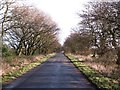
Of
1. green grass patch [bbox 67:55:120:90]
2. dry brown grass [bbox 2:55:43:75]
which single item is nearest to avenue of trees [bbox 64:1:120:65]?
green grass patch [bbox 67:55:120:90]

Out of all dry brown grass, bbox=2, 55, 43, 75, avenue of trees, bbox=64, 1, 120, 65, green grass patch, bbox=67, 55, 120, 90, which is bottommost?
green grass patch, bbox=67, 55, 120, 90

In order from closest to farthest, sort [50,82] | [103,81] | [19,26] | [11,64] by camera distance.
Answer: [103,81] → [50,82] → [11,64] → [19,26]

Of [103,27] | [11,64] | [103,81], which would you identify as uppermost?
[103,27]

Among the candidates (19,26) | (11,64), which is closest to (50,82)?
(11,64)

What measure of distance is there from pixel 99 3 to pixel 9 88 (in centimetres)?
1877

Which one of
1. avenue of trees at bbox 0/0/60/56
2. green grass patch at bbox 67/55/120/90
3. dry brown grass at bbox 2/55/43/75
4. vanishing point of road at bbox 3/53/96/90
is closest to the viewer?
green grass patch at bbox 67/55/120/90

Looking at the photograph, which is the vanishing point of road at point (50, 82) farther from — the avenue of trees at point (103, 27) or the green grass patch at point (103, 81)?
the avenue of trees at point (103, 27)

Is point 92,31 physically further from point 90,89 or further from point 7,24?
point 90,89

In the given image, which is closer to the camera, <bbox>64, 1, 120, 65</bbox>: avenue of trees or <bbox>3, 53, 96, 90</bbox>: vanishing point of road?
<bbox>3, 53, 96, 90</bbox>: vanishing point of road

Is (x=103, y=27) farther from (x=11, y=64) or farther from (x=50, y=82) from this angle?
(x=50, y=82)

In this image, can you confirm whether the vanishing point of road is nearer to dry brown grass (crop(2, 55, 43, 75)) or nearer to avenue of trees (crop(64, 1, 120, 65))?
dry brown grass (crop(2, 55, 43, 75))

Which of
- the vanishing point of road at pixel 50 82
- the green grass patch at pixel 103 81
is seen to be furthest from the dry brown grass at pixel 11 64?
the green grass patch at pixel 103 81

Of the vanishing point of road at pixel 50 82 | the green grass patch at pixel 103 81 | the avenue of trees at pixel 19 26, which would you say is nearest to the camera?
the green grass patch at pixel 103 81

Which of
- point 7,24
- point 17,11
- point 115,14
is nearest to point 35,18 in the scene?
point 7,24
